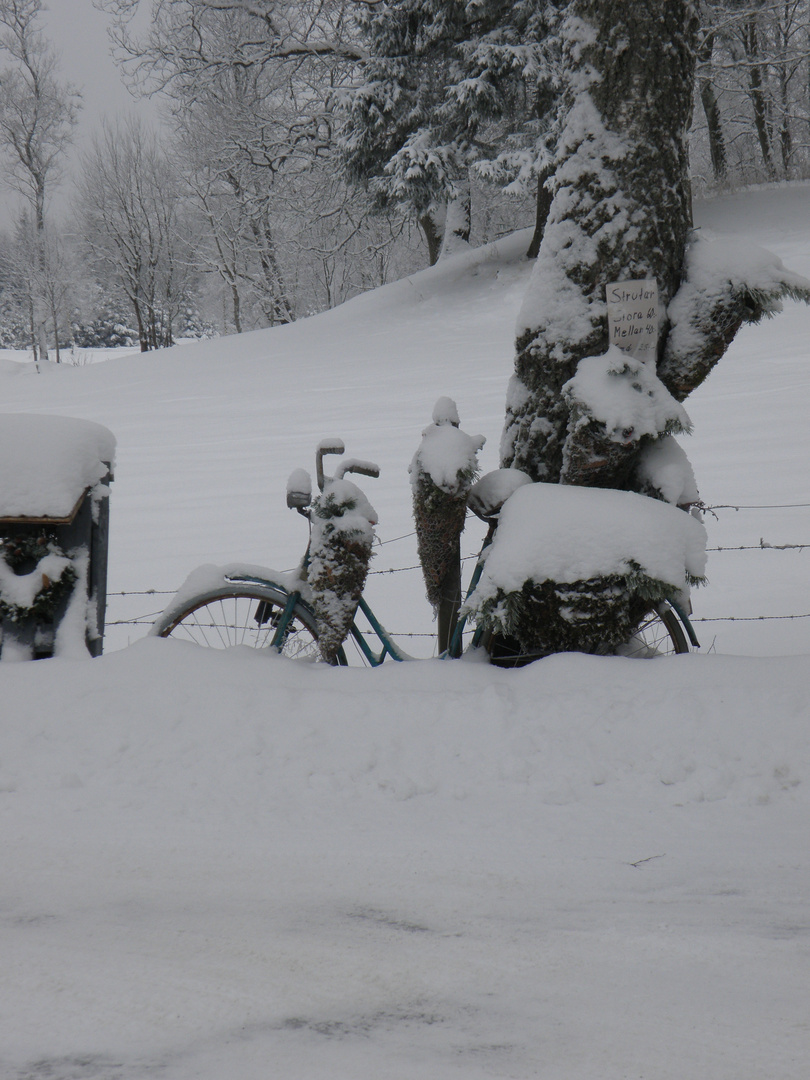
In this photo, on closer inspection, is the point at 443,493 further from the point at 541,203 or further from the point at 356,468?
the point at 541,203

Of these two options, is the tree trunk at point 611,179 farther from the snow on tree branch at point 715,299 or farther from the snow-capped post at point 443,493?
the snow-capped post at point 443,493

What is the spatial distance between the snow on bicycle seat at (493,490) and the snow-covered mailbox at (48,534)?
158cm

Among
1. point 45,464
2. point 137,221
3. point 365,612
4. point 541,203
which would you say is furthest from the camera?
point 137,221

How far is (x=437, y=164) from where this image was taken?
40.7ft

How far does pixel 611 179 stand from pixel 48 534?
2767mm

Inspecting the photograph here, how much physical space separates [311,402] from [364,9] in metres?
7.98

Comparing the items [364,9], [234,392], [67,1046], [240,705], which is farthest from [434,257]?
[67,1046]

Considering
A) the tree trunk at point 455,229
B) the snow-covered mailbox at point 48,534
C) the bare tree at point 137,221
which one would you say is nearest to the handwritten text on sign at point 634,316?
the snow-covered mailbox at point 48,534

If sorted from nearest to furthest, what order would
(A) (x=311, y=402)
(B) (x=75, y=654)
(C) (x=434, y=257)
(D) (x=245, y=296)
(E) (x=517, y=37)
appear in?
(B) (x=75, y=654) < (A) (x=311, y=402) < (E) (x=517, y=37) < (C) (x=434, y=257) < (D) (x=245, y=296)

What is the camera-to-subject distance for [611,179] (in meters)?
3.13

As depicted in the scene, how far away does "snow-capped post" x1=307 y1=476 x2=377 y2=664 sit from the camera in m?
3.00

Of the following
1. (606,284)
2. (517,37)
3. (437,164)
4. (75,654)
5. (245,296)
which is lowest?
(75,654)

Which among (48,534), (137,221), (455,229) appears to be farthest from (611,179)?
(137,221)

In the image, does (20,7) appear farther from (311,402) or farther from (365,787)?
(365,787)
